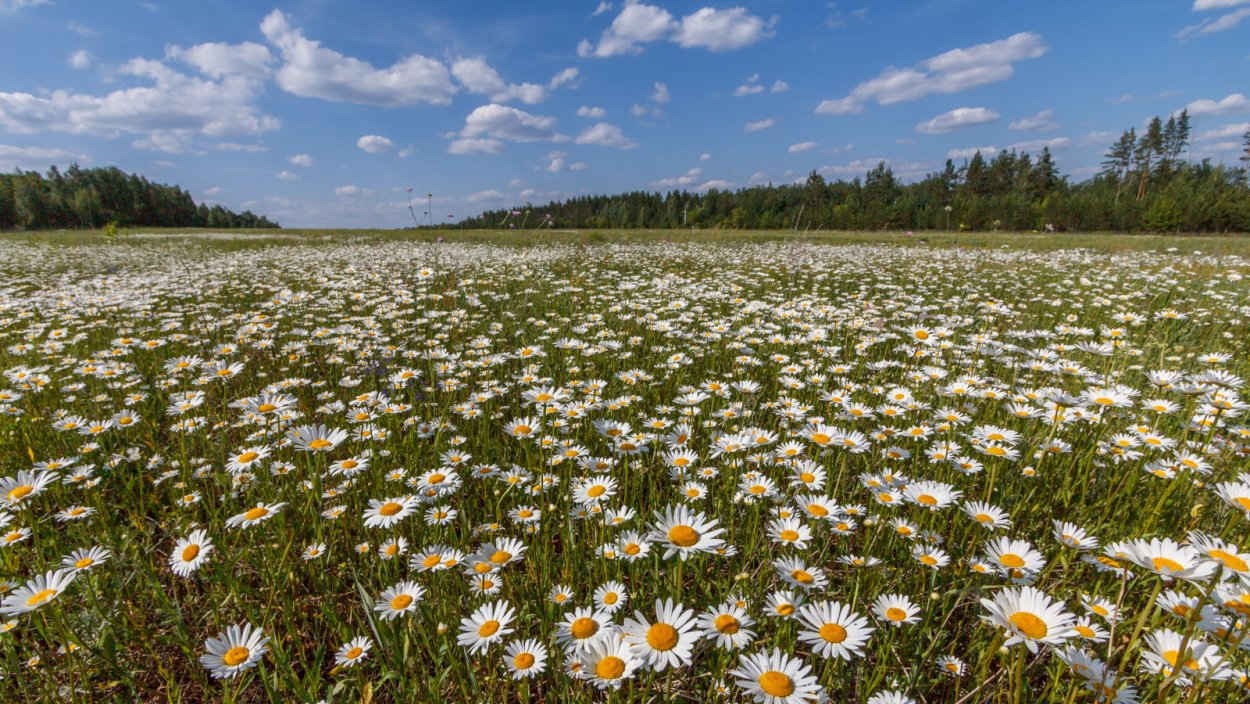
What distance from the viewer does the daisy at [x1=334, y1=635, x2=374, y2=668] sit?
1625 millimetres

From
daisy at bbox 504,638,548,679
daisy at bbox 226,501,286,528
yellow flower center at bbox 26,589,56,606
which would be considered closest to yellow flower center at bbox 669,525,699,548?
daisy at bbox 504,638,548,679

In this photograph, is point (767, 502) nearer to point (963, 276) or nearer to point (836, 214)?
point (963, 276)

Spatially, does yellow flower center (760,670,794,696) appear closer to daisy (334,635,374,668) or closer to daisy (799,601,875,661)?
daisy (799,601,875,661)

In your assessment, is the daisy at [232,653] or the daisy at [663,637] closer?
the daisy at [663,637]

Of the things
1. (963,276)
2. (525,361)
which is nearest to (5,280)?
(525,361)

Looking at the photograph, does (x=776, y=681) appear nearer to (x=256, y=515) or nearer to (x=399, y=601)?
(x=399, y=601)

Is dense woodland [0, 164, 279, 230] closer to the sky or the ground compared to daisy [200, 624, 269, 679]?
closer to the sky

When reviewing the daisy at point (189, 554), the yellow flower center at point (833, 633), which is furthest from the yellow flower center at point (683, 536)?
the daisy at point (189, 554)

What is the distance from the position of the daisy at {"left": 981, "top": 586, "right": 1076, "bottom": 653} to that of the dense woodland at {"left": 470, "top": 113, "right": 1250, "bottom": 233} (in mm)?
41562

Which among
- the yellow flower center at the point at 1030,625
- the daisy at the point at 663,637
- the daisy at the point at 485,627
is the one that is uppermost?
the yellow flower center at the point at 1030,625

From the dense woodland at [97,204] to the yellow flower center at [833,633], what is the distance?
74151mm

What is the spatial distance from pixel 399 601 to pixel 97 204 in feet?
294

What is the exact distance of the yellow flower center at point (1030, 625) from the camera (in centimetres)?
116

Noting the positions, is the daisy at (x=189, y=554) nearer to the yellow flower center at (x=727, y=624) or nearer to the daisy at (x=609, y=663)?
the daisy at (x=609, y=663)
